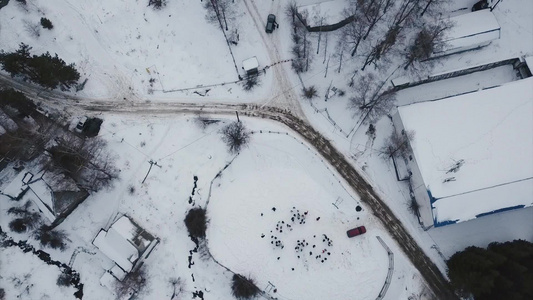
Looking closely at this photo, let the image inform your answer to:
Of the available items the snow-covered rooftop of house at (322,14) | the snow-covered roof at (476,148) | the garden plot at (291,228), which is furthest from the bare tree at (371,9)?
the garden plot at (291,228)

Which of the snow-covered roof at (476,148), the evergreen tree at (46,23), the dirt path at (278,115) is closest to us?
the snow-covered roof at (476,148)

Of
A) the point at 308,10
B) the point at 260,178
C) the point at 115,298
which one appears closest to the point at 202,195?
the point at 260,178

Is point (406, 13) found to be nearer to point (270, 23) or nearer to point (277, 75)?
point (270, 23)

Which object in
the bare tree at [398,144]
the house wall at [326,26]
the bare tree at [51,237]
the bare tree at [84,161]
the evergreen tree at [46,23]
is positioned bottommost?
the bare tree at [51,237]

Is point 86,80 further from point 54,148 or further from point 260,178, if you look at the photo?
point 260,178

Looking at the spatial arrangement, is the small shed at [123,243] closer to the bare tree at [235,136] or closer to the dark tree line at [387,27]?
the bare tree at [235,136]

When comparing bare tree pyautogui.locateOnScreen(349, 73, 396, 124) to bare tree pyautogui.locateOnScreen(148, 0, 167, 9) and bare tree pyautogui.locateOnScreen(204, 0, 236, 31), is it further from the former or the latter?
bare tree pyautogui.locateOnScreen(148, 0, 167, 9)
